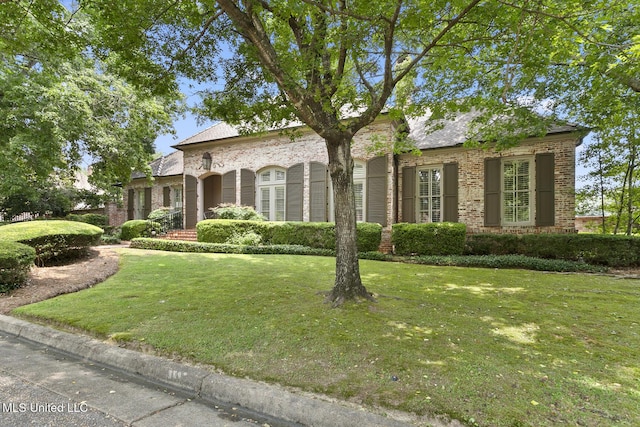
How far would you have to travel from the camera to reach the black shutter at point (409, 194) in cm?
1273

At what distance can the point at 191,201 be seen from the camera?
1705 centimetres

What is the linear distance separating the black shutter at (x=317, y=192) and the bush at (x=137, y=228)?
8.42 m

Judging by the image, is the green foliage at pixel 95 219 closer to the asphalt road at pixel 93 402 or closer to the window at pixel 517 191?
the asphalt road at pixel 93 402

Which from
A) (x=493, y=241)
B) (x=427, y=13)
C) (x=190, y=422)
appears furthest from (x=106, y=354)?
(x=493, y=241)

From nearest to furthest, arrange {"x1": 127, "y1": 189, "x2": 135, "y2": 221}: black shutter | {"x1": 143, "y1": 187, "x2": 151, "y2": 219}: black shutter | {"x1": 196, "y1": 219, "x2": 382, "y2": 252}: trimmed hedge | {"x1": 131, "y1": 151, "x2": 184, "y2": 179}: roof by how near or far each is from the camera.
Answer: {"x1": 196, "y1": 219, "x2": 382, "y2": 252}: trimmed hedge, {"x1": 131, "y1": 151, "x2": 184, "y2": 179}: roof, {"x1": 143, "y1": 187, "x2": 151, "y2": 219}: black shutter, {"x1": 127, "y1": 189, "x2": 135, "y2": 221}: black shutter

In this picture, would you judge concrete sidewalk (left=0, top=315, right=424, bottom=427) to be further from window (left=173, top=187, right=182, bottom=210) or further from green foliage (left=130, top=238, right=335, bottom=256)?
window (left=173, top=187, right=182, bottom=210)

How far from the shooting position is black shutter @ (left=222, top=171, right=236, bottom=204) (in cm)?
1603

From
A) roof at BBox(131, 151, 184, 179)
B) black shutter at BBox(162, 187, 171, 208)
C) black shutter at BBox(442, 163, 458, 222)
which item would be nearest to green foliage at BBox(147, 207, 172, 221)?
black shutter at BBox(162, 187, 171, 208)

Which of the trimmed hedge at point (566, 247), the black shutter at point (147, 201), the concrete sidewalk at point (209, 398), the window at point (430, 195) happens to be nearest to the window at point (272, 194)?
the window at point (430, 195)

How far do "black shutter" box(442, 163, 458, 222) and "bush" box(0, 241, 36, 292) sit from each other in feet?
39.2

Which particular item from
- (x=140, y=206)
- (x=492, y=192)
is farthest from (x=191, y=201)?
(x=492, y=192)

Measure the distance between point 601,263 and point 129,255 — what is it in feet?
47.2

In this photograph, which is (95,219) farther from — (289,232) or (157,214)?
(289,232)

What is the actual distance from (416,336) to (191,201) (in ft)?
50.9
